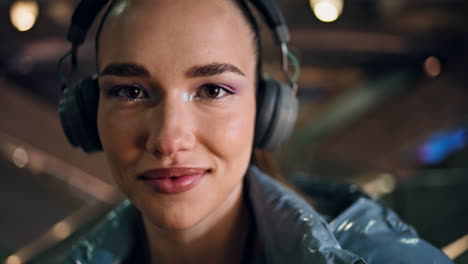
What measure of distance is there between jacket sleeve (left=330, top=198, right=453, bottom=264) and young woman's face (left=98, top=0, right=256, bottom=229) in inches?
14.8

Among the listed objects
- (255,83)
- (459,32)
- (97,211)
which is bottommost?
(97,211)

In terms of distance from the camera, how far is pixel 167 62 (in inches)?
46.0

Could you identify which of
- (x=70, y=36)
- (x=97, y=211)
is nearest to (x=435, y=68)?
(x=97, y=211)

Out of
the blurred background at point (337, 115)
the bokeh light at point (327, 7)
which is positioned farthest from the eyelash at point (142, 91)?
the bokeh light at point (327, 7)

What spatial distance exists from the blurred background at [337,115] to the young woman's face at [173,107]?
99 cm

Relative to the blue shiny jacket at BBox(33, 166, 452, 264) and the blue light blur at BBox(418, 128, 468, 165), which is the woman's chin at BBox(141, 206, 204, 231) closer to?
the blue shiny jacket at BBox(33, 166, 452, 264)

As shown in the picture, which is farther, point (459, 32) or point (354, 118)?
point (354, 118)

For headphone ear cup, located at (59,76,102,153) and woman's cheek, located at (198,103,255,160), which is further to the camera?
headphone ear cup, located at (59,76,102,153)

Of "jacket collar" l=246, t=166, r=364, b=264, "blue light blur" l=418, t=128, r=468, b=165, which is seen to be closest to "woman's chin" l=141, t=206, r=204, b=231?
"jacket collar" l=246, t=166, r=364, b=264

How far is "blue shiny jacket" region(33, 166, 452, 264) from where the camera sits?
45.2 inches

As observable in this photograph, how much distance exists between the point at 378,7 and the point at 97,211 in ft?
16.5

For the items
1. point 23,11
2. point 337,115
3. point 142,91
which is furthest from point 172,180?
point 337,115

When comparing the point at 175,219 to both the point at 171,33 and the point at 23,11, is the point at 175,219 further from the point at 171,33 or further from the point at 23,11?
the point at 23,11

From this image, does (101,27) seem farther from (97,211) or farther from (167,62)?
(97,211)
